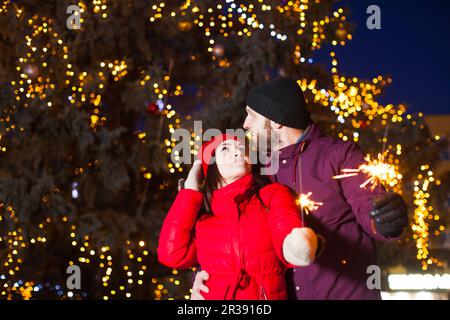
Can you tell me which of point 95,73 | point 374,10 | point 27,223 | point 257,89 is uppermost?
point 374,10

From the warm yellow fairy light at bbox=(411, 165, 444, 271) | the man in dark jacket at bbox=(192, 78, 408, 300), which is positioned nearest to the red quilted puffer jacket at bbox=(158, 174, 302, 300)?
the man in dark jacket at bbox=(192, 78, 408, 300)

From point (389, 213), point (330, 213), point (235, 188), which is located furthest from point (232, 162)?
point (389, 213)

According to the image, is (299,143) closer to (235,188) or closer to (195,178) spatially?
(235,188)

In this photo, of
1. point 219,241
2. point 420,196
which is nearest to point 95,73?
point 420,196

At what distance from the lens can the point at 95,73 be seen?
22.3 ft

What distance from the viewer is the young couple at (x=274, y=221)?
267 centimetres

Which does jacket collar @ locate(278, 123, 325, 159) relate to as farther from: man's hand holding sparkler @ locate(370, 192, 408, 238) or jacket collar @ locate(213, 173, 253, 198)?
man's hand holding sparkler @ locate(370, 192, 408, 238)

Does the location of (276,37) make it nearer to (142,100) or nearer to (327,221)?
(142,100)

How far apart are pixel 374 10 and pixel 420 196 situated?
2250mm

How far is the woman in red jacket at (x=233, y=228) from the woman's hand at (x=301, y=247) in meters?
0.05

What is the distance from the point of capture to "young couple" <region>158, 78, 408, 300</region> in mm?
2666

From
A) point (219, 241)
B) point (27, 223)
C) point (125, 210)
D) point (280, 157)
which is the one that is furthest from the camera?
point (125, 210)

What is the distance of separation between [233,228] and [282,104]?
64 cm

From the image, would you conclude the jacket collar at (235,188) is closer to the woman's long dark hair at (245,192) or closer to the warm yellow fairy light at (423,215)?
the woman's long dark hair at (245,192)
